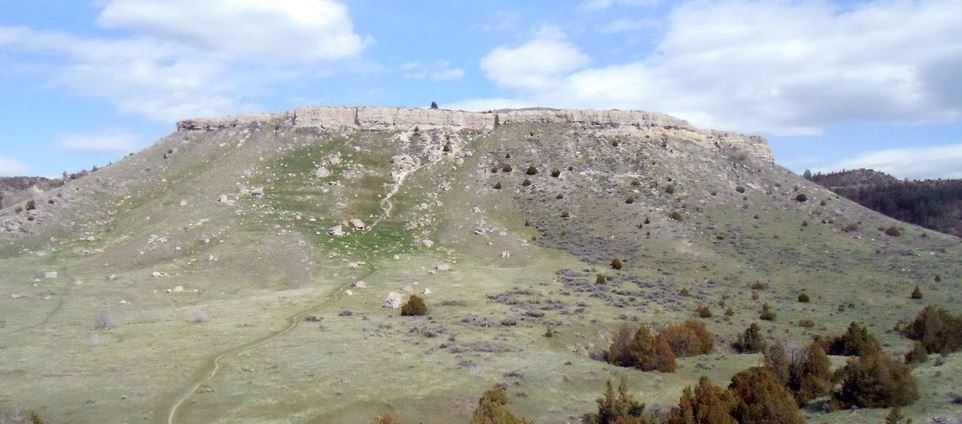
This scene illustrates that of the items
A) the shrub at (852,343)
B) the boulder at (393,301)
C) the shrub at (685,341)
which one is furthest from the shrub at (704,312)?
the boulder at (393,301)

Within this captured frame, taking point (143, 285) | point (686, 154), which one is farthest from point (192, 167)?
point (686, 154)

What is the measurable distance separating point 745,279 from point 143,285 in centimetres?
3827

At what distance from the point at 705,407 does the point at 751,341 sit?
16954mm

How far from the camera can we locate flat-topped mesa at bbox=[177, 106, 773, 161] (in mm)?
70688

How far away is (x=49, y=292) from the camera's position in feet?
128

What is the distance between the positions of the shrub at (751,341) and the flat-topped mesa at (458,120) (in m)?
39.9

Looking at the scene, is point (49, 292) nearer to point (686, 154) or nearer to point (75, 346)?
point (75, 346)

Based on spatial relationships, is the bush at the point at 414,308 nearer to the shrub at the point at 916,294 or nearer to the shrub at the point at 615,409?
the shrub at the point at 615,409

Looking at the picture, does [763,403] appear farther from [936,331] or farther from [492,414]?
[936,331]

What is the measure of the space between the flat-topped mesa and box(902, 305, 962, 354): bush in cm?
4026

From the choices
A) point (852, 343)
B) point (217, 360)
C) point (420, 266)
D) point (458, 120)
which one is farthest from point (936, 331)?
point (458, 120)

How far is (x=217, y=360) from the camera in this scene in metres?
26.9

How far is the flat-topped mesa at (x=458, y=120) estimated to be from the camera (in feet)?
232

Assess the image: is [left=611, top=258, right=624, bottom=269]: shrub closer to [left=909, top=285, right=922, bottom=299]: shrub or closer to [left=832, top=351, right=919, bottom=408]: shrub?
[left=909, top=285, right=922, bottom=299]: shrub
